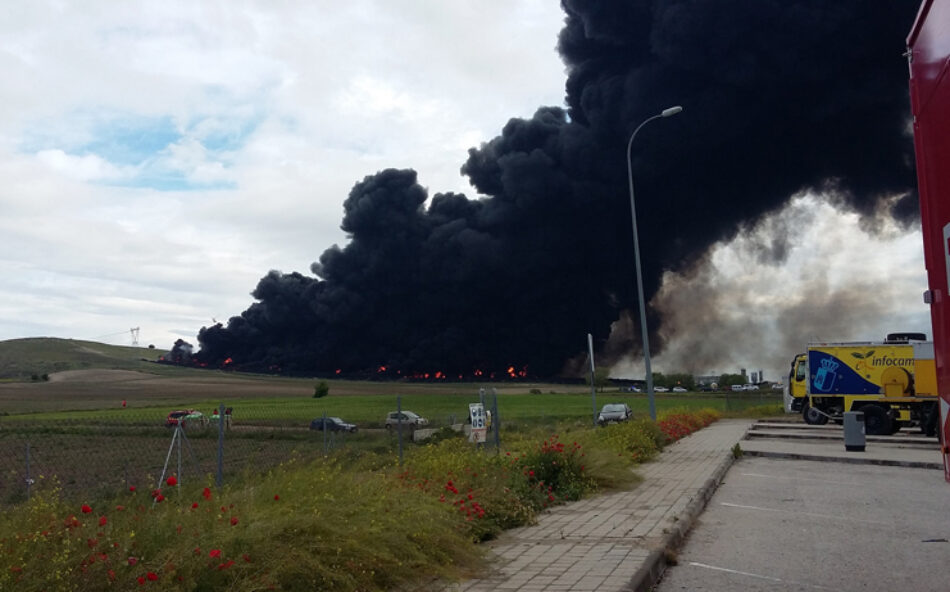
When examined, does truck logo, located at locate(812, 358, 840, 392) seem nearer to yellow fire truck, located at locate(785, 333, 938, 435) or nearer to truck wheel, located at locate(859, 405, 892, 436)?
yellow fire truck, located at locate(785, 333, 938, 435)

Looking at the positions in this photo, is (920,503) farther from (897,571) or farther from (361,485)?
(361,485)

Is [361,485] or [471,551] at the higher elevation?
[361,485]

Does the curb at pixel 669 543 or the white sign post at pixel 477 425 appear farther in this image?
the white sign post at pixel 477 425

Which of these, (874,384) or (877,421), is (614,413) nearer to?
(874,384)

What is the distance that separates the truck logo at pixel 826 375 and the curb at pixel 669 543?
1733 centimetres

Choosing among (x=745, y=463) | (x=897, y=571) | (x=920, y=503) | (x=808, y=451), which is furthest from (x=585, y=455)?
(x=808, y=451)

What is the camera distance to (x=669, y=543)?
694 cm

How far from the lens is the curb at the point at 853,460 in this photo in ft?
49.1

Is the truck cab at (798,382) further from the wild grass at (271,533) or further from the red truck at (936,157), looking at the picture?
the red truck at (936,157)

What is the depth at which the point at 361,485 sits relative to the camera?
6.51 meters

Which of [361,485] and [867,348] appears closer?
[361,485]

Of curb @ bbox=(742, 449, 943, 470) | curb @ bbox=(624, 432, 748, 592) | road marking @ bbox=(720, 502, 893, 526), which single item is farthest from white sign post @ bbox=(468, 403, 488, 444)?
curb @ bbox=(742, 449, 943, 470)

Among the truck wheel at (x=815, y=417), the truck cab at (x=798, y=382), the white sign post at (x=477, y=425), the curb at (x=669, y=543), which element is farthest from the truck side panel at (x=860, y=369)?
the white sign post at (x=477, y=425)

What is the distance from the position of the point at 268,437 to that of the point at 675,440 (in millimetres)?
9917
